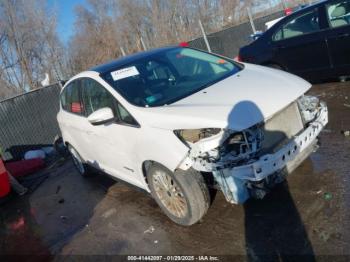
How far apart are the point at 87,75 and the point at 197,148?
7.19 feet

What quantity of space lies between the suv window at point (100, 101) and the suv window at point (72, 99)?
265mm

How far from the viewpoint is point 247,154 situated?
3283 mm

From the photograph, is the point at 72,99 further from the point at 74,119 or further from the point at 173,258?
the point at 173,258

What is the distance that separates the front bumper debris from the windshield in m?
1.06

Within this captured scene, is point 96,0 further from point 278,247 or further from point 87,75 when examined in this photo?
point 278,247

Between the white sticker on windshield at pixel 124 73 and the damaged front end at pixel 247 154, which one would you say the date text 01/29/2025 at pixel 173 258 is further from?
the white sticker on windshield at pixel 124 73

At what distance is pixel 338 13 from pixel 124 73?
4.19 metres

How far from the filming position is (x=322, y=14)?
648cm

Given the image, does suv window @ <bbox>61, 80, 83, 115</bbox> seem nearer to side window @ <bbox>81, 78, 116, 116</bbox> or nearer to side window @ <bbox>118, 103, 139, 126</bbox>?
side window @ <bbox>81, 78, 116, 116</bbox>

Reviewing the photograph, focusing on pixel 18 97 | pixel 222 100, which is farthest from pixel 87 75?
pixel 18 97

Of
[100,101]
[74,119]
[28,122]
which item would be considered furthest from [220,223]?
[28,122]

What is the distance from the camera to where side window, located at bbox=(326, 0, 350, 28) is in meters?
6.25

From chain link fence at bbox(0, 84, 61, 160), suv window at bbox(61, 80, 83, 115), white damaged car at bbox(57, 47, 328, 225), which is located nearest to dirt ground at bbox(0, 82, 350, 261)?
white damaged car at bbox(57, 47, 328, 225)

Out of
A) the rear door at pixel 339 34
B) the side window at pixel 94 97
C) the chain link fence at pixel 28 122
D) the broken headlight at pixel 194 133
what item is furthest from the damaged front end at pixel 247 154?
the chain link fence at pixel 28 122
